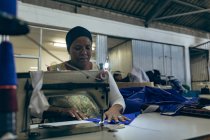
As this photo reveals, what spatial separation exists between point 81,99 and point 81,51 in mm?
388

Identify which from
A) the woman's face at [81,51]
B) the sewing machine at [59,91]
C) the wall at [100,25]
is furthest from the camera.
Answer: the wall at [100,25]

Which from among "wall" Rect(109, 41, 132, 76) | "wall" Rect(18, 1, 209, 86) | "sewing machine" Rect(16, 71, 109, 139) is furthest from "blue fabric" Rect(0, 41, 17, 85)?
"wall" Rect(109, 41, 132, 76)

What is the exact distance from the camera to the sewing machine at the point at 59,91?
0.93 meters

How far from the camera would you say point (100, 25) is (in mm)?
5598

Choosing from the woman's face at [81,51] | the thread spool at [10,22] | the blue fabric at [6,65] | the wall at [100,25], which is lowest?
the blue fabric at [6,65]

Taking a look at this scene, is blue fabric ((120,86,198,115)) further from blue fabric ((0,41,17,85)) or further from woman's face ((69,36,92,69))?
blue fabric ((0,41,17,85))

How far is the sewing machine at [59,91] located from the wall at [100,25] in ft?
8.16

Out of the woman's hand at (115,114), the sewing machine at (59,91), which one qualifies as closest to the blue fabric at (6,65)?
the sewing machine at (59,91)

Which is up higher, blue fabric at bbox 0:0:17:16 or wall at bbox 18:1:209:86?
wall at bbox 18:1:209:86

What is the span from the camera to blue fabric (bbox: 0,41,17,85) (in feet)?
1.42

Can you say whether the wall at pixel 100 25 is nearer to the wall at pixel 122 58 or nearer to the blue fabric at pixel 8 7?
the wall at pixel 122 58

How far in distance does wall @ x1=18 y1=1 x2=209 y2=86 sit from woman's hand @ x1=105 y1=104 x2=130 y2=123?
250 centimetres

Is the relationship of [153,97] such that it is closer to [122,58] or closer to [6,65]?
[6,65]

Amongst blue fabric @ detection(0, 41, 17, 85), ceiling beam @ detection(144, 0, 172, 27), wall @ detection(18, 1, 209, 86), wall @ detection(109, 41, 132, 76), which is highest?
ceiling beam @ detection(144, 0, 172, 27)
